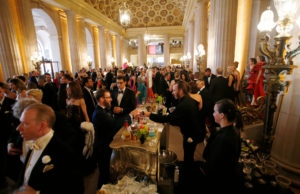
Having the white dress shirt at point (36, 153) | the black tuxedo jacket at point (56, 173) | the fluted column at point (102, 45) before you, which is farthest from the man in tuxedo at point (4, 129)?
the fluted column at point (102, 45)

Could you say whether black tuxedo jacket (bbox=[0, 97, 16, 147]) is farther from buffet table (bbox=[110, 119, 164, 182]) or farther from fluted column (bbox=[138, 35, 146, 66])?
fluted column (bbox=[138, 35, 146, 66])

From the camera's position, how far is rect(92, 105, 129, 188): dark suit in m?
2.49

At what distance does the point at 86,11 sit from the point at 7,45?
890cm

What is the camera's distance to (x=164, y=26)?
24.0m

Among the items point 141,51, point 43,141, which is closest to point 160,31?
point 141,51

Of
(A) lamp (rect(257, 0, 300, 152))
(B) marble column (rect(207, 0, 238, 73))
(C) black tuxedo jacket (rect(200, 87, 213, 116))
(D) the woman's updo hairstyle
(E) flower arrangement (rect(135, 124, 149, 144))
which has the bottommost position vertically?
(E) flower arrangement (rect(135, 124, 149, 144))

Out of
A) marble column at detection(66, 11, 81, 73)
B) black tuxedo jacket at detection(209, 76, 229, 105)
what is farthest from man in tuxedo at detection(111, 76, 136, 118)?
marble column at detection(66, 11, 81, 73)

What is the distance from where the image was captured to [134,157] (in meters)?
2.67

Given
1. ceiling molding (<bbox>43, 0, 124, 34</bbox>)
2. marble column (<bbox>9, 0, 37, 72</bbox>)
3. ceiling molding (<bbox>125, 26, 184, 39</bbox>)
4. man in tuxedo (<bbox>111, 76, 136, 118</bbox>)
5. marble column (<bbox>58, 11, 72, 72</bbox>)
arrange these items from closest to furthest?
man in tuxedo (<bbox>111, 76, 136, 118</bbox>) → marble column (<bbox>9, 0, 37, 72</bbox>) → ceiling molding (<bbox>43, 0, 124, 34</bbox>) → marble column (<bbox>58, 11, 72, 72</bbox>) → ceiling molding (<bbox>125, 26, 184, 39</bbox>)

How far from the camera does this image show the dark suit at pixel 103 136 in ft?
8.16

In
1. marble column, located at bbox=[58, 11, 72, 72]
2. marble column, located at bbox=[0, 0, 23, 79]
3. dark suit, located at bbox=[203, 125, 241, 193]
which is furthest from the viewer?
marble column, located at bbox=[58, 11, 72, 72]

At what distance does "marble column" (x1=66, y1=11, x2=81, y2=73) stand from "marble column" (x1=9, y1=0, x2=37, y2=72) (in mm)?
3019

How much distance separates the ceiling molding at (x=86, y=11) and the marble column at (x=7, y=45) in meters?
3.82

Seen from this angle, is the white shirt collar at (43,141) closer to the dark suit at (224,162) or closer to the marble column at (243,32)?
the dark suit at (224,162)
